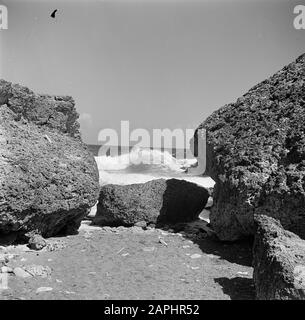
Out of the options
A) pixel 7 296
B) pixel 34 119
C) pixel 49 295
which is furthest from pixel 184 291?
pixel 34 119

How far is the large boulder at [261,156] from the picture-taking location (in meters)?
6.23

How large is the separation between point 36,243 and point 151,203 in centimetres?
285

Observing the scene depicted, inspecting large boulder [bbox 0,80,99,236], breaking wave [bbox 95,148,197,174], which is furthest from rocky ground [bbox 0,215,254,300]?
breaking wave [bbox 95,148,197,174]

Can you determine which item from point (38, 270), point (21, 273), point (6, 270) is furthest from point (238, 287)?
point (6, 270)

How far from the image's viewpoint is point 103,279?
5.21 m

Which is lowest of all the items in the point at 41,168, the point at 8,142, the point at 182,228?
the point at 182,228

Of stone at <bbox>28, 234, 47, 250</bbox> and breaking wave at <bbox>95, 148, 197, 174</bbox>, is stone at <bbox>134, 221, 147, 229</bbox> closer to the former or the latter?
stone at <bbox>28, 234, 47, 250</bbox>

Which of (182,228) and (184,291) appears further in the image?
(182,228)

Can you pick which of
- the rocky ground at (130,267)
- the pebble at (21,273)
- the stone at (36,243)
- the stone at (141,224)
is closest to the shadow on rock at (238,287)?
the rocky ground at (130,267)

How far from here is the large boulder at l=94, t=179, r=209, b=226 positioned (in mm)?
8555

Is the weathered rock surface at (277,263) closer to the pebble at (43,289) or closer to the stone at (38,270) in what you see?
the pebble at (43,289)

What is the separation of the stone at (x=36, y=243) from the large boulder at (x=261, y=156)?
281 centimetres

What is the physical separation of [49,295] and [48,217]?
100 inches
